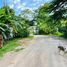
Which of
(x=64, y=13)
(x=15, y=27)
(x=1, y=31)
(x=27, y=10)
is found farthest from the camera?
(x=27, y=10)

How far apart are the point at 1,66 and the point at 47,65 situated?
210 centimetres

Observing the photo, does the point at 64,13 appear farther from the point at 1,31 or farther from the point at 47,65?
the point at 1,31

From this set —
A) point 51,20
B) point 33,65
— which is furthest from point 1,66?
point 51,20

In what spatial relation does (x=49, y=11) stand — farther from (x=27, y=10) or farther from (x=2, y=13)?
(x=27, y=10)

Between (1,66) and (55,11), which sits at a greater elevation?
(55,11)

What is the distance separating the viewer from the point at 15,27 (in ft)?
81.6

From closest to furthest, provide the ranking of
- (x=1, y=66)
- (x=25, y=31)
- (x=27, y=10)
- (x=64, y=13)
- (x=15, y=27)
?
(x=64, y=13) < (x=1, y=66) < (x=15, y=27) < (x=25, y=31) < (x=27, y=10)

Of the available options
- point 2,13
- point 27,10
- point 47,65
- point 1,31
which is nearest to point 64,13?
point 47,65

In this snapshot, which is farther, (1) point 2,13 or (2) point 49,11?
(1) point 2,13

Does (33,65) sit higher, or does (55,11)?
(55,11)

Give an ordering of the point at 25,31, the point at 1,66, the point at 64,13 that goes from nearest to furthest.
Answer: the point at 64,13, the point at 1,66, the point at 25,31

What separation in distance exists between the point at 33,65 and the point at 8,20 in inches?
566

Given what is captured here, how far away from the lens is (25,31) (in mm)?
42531

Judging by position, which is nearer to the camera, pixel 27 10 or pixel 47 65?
pixel 47 65
